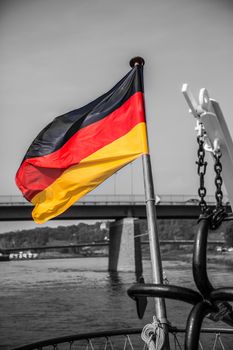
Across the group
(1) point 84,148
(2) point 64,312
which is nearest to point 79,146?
(1) point 84,148

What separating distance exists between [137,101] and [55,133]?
1448mm

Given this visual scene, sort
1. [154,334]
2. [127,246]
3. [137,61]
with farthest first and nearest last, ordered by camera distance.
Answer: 1. [127,246]
2. [137,61]
3. [154,334]

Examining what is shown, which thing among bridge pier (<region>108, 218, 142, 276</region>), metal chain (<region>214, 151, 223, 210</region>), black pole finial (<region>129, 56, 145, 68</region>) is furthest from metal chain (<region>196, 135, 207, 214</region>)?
bridge pier (<region>108, 218, 142, 276</region>)

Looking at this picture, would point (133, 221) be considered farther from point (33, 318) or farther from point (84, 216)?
point (33, 318)

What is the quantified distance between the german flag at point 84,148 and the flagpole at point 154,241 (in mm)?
531

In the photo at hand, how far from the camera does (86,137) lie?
703cm

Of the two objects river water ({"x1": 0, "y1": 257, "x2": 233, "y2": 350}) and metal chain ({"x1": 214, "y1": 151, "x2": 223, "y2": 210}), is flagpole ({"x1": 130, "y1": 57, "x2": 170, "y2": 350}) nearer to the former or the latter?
metal chain ({"x1": 214, "y1": 151, "x2": 223, "y2": 210})

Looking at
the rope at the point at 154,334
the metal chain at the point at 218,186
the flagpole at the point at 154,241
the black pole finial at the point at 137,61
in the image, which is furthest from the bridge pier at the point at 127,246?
the metal chain at the point at 218,186

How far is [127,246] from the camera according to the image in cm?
5972

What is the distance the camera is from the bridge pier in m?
58.2

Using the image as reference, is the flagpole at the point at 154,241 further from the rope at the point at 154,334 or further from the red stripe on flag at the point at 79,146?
the red stripe on flag at the point at 79,146

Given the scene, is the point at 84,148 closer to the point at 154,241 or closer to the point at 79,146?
the point at 79,146

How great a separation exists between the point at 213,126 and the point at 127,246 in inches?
2214

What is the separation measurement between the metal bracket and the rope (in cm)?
159
